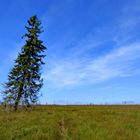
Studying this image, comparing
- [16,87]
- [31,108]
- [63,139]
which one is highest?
[16,87]

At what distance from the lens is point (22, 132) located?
49.1 feet

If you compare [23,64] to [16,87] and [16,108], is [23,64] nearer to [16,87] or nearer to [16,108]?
[16,87]

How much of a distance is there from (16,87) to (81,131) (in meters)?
24.2

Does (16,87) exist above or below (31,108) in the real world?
above

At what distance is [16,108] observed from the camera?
38656 millimetres

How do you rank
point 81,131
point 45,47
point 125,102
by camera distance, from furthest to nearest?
point 125,102 < point 45,47 < point 81,131

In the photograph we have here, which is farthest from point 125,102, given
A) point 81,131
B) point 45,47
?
point 81,131

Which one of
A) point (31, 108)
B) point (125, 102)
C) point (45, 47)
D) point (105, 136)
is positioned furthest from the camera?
point (125, 102)

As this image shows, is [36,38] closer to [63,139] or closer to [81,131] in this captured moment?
[81,131]

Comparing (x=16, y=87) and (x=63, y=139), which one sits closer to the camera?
(x=63, y=139)

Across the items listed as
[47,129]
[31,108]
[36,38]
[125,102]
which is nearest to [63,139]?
[47,129]

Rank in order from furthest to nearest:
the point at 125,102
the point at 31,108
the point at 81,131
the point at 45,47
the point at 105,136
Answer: the point at 125,102 → the point at 45,47 → the point at 31,108 → the point at 81,131 → the point at 105,136

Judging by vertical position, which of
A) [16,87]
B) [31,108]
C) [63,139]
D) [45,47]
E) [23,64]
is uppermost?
[45,47]

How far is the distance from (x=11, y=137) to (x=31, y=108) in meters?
24.9
